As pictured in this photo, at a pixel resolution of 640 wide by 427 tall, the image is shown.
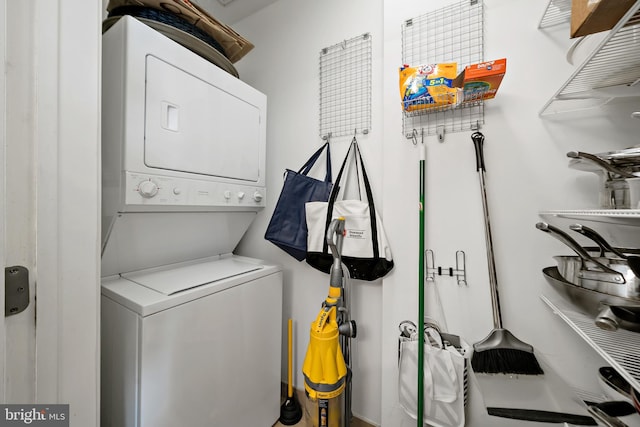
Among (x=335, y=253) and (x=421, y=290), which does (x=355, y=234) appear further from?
(x=421, y=290)

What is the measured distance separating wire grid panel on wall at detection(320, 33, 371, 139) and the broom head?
50.4 inches

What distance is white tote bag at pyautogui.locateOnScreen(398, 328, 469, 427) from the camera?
43.6 inches

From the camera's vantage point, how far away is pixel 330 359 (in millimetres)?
1056

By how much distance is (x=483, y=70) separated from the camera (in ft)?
3.14

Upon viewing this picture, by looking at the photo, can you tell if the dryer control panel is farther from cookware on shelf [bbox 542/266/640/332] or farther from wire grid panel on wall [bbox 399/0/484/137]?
cookware on shelf [bbox 542/266/640/332]

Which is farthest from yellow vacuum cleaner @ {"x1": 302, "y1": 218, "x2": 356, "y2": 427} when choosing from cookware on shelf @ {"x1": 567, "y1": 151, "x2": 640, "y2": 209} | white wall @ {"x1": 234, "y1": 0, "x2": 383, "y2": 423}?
cookware on shelf @ {"x1": 567, "y1": 151, "x2": 640, "y2": 209}

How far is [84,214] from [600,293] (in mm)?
1602

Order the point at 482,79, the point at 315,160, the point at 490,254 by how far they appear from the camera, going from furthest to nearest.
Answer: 1. the point at 315,160
2. the point at 490,254
3. the point at 482,79

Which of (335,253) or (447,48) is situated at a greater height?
(447,48)

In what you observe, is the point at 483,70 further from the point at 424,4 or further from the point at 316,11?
the point at 316,11

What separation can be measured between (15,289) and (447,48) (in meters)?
1.84

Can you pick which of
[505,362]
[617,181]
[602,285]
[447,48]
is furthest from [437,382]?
[447,48]

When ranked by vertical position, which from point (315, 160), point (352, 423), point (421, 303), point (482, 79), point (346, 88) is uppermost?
point (346, 88)

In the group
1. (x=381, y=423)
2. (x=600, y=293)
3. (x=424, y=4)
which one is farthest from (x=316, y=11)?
(x=381, y=423)
